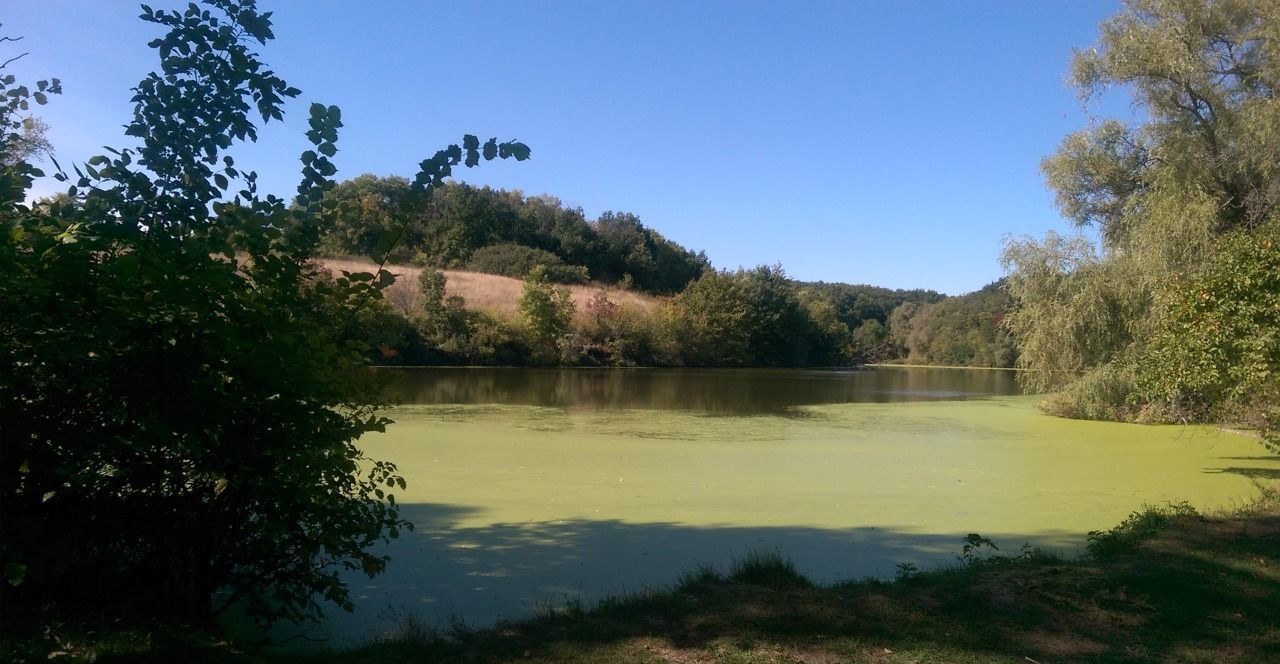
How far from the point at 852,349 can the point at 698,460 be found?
53078mm

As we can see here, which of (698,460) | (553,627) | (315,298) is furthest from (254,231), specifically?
(698,460)

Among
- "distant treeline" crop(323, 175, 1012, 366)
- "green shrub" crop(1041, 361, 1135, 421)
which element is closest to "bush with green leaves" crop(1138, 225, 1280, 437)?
"green shrub" crop(1041, 361, 1135, 421)

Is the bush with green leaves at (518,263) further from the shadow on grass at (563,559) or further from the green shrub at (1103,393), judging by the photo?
the shadow on grass at (563,559)

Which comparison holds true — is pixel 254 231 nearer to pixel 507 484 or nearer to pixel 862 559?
pixel 862 559

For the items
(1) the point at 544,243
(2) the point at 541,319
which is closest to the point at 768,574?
(2) the point at 541,319

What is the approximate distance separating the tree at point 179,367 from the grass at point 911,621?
1.41 feet

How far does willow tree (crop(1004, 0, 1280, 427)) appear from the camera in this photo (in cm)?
1109

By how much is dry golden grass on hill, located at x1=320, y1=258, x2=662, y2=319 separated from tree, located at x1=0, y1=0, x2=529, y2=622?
1092 inches

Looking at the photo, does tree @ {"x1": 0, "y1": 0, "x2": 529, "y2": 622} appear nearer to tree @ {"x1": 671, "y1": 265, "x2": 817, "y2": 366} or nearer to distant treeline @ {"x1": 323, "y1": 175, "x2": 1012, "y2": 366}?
distant treeline @ {"x1": 323, "y1": 175, "x2": 1012, "y2": 366}

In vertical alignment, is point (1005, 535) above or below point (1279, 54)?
below

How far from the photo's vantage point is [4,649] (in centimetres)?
228

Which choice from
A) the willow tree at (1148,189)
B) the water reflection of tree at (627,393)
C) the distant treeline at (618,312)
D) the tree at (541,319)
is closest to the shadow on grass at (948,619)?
the willow tree at (1148,189)

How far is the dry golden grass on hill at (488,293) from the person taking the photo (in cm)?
3190

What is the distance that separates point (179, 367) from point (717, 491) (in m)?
4.82
